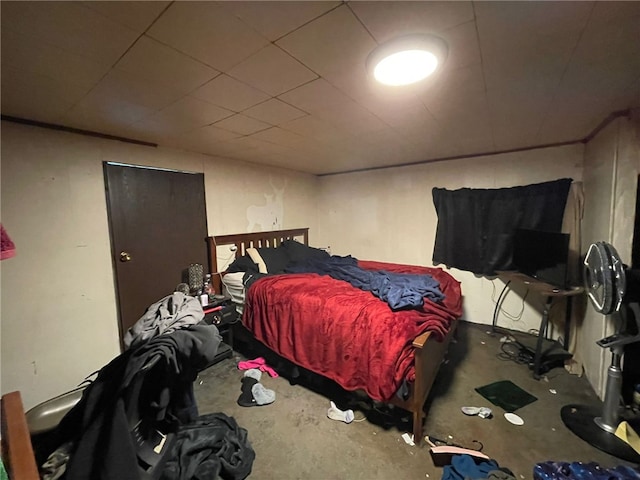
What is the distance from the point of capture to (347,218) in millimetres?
4730

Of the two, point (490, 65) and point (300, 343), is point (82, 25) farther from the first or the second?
point (300, 343)

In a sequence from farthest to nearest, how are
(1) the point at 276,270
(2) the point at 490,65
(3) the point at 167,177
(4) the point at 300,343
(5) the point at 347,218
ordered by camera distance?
(5) the point at 347,218 < (1) the point at 276,270 < (3) the point at 167,177 < (4) the point at 300,343 < (2) the point at 490,65

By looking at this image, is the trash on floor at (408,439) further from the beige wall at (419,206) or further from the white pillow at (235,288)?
the beige wall at (419,206)

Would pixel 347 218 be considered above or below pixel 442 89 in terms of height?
below

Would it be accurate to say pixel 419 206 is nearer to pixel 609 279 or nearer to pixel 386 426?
pixel 609 279

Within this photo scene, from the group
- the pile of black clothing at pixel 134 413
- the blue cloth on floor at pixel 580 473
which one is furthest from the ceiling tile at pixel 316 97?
the blue cloth on floor at pixel 580 473

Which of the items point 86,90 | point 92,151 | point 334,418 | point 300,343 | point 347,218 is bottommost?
point 334,418

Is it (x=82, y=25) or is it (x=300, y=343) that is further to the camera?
(x=300, y=343)

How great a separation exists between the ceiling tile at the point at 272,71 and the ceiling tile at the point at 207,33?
0.05 metres

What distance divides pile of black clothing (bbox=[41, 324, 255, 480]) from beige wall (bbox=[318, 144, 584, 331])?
11.5 ft

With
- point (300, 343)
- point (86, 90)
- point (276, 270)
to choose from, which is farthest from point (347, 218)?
point (86, 90)

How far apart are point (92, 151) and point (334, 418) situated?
2960 mm

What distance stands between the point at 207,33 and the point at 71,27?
0.51m

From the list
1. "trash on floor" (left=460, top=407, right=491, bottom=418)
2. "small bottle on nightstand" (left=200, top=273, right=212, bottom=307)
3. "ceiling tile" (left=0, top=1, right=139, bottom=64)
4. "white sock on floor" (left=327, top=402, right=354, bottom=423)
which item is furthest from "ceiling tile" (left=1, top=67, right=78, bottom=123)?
"trash on floor" (left=460, top=407, right=491, bottom=418)
